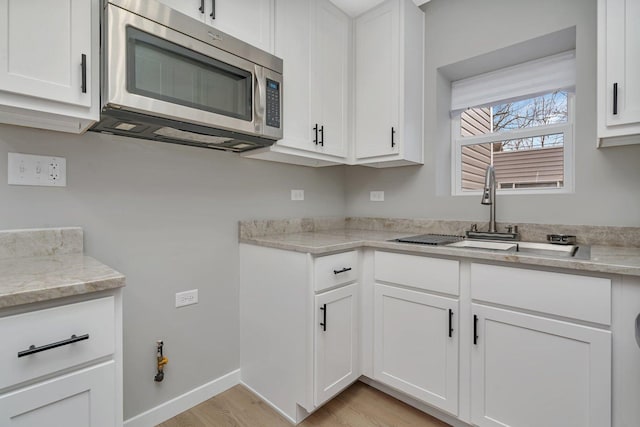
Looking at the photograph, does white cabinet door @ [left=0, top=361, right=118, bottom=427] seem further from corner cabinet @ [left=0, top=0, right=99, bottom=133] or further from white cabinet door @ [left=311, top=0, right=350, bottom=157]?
white cabinet door @ [left=311, top=0, right=350, bottom=157]

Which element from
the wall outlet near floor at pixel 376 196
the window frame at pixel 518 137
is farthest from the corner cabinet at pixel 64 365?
the window frame at pixel 518 137

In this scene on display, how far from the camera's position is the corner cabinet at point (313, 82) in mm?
1749

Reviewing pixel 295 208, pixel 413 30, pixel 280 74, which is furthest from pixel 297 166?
pixel 413 30

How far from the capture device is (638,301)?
1.09 meters

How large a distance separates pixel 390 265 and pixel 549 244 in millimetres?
842

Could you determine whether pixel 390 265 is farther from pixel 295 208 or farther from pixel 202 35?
pixel 202 35

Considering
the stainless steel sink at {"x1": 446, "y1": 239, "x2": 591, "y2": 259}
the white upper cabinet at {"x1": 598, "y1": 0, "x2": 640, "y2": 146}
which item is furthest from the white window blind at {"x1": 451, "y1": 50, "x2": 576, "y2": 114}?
the stainless steel sink at {"x1": 446, "y1": 239, "x2": 591, "y2": 259}

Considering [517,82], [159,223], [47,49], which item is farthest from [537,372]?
[47,49]

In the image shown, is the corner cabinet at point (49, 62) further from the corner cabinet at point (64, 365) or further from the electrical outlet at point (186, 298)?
the electrical outlet at point (186, 298)

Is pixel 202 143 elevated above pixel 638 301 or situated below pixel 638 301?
above

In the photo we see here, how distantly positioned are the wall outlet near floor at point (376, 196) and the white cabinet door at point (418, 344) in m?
0.90

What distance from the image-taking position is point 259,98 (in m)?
1.54

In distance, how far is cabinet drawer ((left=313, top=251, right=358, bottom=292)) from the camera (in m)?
1.56

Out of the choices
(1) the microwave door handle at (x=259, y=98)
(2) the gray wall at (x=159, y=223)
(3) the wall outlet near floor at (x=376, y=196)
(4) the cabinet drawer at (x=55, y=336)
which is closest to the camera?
(4) the cabinet drawer at (x=55, y=336)
